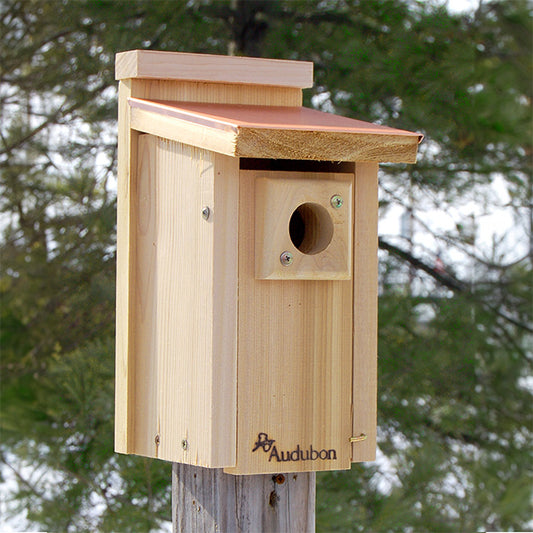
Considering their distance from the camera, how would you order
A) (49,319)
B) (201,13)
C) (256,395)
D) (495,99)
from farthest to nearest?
(495,99)
(49,319)
(201,13)
(256,395)

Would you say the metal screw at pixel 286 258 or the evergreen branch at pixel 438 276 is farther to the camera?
the evergreen branch at pixel 438 276

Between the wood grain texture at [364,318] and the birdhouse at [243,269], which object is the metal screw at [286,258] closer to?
the birdhouse at [243,269]

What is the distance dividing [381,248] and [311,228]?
1.67 meters

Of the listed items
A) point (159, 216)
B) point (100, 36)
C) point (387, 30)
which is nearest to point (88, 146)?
point (100, 36)

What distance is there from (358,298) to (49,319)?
75.3 inches

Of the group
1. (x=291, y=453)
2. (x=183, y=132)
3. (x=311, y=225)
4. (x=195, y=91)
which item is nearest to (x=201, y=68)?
(x=195, y=91)

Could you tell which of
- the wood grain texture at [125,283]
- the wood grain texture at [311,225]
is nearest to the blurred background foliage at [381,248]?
the wood grain texture at [125,283]

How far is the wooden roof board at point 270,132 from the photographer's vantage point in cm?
133

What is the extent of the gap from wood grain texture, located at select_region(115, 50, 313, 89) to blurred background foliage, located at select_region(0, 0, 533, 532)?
1.28 metres

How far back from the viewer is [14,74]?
138 inches

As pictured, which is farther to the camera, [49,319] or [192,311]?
[49,319]

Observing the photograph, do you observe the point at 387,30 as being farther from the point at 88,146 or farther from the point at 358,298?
the point at 358,298

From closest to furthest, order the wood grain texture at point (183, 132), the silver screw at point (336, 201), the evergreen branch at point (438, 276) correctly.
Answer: the wood grain texture at point (183, 132) → the silver screw at point (336, 201) → the evergreen branch at point (438, 276)

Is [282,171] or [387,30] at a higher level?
[387,30]
